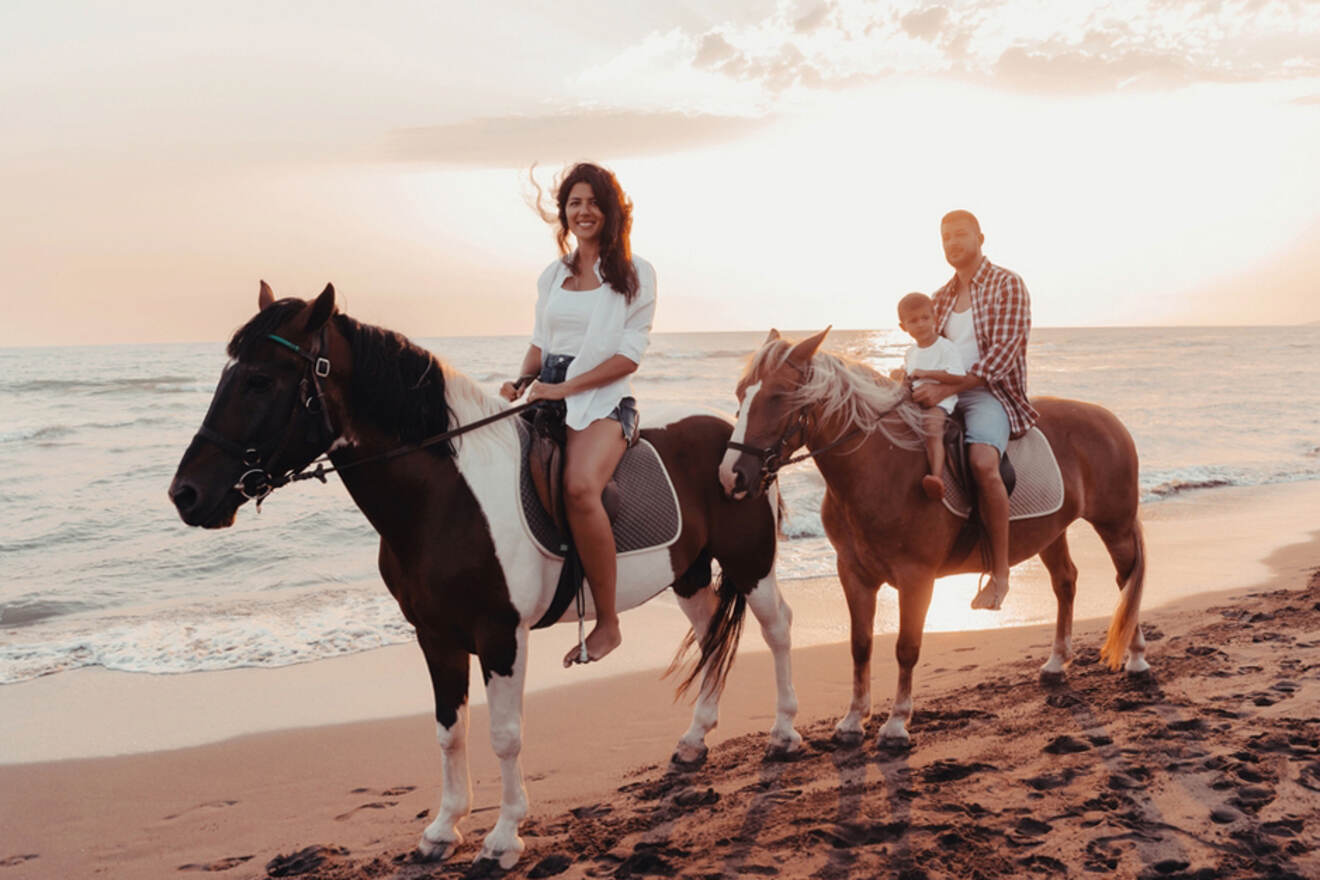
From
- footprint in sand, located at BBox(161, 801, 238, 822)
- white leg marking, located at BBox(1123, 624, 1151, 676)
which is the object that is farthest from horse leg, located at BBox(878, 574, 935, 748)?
footprint in sand, located at BBox(161, 801, 238, 822)

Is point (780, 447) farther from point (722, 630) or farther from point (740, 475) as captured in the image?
point (722, 630)

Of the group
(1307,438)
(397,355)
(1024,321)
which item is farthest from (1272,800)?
(1307,438)

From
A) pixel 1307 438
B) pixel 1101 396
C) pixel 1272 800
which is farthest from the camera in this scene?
pixel 1101 396

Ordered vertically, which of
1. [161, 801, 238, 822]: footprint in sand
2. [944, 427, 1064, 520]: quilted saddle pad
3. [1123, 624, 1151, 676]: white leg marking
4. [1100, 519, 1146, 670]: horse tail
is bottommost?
[161, 801, 238, 822]: footprint in sand

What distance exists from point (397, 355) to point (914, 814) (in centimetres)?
242

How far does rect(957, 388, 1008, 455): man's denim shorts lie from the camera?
4211 mm

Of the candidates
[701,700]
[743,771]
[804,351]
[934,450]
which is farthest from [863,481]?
[743,771]

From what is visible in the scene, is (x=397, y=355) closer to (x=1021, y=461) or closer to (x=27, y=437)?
(x=1021, y=461)

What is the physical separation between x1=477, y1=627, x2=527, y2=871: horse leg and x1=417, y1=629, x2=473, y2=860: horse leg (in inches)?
5.7

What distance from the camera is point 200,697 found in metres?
5.66

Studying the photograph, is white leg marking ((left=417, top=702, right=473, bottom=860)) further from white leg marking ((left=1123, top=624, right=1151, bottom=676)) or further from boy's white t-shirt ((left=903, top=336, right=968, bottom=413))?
white leg marking ((left=1123, top=624, right=1151, bottom=676))

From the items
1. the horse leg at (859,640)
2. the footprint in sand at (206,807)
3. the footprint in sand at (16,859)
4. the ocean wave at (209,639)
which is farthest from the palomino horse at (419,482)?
the ocean wave at (209,639)

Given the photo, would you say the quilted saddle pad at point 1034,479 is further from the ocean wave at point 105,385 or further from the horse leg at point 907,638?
the ocean wave at point 105,385

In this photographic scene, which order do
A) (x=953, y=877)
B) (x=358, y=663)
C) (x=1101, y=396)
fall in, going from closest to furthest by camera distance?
(x=953, y=877) < (x=358, y=663) < (x=1101, y=396)
